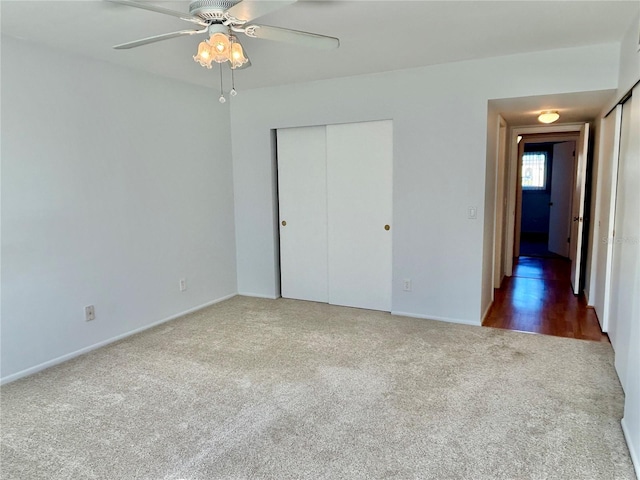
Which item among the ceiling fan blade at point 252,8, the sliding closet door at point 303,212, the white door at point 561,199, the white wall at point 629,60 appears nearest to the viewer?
the ceiling fan blade at point 252,8

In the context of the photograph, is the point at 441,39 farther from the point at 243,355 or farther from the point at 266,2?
the point at 243,355

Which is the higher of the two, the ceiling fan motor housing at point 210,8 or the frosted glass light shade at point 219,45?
the ceiling fan motor housing at point 210,8

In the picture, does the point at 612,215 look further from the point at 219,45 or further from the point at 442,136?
the point at 219,45

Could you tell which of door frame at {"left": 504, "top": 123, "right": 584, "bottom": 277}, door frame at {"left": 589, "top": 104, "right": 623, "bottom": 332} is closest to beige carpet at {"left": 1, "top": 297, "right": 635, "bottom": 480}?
door frame at {"left": 589, "top": 104, "right": 623, "bottom": 332}

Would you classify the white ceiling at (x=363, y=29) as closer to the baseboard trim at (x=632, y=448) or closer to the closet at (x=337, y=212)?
the closet at (x=337, y=212)

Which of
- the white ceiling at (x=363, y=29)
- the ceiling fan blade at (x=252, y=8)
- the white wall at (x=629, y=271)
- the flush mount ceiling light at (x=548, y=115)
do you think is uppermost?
the white ceiling at (x=363, y=29)

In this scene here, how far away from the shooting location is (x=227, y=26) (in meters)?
2.04

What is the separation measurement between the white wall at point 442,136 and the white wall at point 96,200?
117 cm

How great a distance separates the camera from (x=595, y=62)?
3.16m

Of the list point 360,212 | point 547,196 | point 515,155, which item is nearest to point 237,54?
point 360,212

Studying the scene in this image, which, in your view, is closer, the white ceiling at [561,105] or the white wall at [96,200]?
the white wall at [96,200]

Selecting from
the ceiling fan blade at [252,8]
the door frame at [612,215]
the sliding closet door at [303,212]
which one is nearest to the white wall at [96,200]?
the sliding closet door at [303,212]

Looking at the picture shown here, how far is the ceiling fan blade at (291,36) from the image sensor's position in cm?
209

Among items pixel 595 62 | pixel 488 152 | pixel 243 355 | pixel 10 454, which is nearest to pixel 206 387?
pixel 243 355
